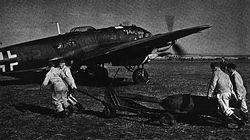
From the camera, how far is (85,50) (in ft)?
53.6

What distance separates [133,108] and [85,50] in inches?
361

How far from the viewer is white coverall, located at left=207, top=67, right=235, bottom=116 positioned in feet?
23.0

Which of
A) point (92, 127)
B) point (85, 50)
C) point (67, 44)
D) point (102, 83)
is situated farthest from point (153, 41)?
point (92, 127)

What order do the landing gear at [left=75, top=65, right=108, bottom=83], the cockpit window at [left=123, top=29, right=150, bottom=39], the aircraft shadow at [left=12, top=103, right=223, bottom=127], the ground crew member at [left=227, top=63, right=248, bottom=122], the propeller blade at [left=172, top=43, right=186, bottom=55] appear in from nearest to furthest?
1. the ground crew member at [left=227, top=63, right=248, bottom=122]
2. the aircraft shadow at [left=12, top=103, right=223, bottom=127]
3. the propeller blade at [left=172, top=43, right=186, bottom=55]
4. the cockpit window at [left=123, top=29, right=150, bottom=39]
5. the landing gear at [left=75, top=65, right=108, bottom=83]

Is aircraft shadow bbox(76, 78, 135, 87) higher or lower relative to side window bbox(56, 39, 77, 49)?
lower

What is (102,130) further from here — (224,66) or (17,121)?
(224,66)

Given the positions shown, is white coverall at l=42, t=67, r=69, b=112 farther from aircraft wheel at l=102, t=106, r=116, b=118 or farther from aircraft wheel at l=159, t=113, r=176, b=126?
aircraft wheel at l=159, t=113, r=176, b=126

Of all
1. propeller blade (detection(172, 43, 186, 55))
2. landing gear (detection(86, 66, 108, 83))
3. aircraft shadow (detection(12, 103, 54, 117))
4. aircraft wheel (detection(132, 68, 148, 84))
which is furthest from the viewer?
landing gear (detection(86, 66, 108, 83))

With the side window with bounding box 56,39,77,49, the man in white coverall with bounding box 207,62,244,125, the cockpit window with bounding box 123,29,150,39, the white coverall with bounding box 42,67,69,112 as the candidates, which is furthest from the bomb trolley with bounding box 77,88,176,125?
the cockpit window with bounding box 123,29,150,39

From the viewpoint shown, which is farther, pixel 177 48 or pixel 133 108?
pixel 177 48

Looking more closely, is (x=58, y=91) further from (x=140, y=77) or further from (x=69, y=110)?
(x=140, y=77)

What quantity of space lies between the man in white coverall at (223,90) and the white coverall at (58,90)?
14.3ft

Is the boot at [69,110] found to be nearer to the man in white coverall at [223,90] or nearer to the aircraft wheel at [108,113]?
the aircraft wheel at [108,113]

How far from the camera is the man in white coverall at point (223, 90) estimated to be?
22.8 feet
